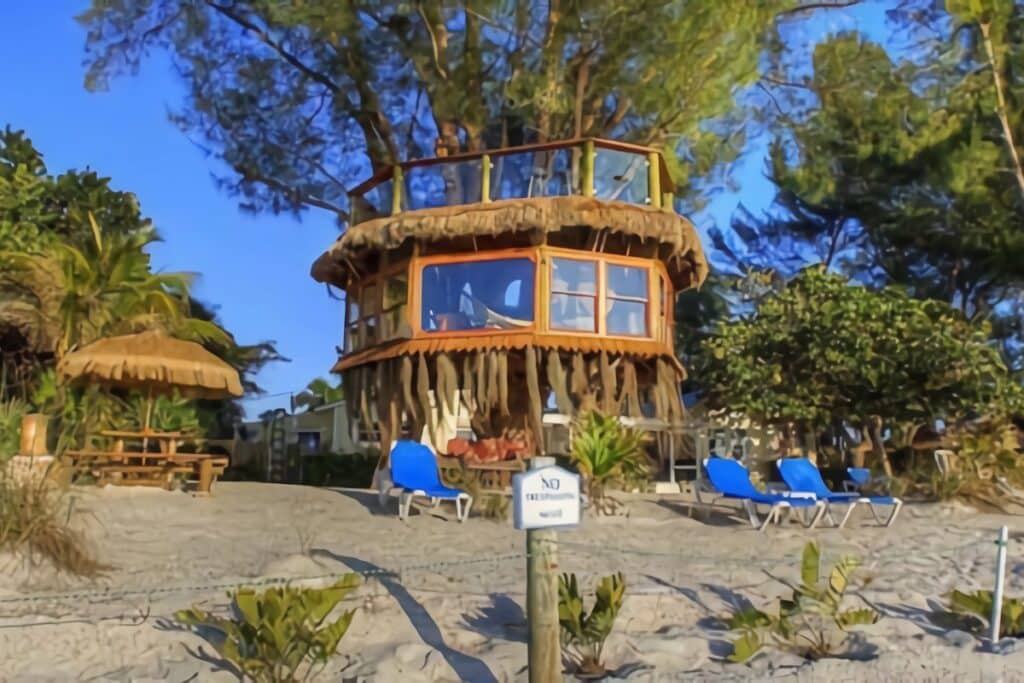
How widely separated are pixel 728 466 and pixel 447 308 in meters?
6.40

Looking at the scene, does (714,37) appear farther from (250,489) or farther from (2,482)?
(2,482)

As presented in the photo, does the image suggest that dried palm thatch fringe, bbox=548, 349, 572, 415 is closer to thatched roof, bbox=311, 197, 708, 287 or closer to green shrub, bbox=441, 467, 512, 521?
thatched roof, bbox=311, 197, 708, 287

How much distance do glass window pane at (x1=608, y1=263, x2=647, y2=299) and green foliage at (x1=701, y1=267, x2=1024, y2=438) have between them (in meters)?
3.40

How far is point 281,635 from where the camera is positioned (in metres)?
5.16

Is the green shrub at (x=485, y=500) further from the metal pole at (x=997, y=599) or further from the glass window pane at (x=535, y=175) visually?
the metal pole at (x=997, y=599)

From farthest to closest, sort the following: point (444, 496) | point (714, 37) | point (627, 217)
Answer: point (714, 37) → point (627, 217) → point (444, 496)

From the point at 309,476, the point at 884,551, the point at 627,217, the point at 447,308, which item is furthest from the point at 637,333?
the point at 309,476

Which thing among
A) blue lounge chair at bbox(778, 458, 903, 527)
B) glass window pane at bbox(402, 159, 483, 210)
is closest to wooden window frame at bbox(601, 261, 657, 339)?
glass window pane at bbox(402, 159, 483, 210)

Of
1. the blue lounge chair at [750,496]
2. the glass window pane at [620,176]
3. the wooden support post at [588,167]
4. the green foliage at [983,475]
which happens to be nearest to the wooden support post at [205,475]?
the blue lounge chair at [750,496]

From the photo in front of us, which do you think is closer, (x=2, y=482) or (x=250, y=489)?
(x=2, y=482)

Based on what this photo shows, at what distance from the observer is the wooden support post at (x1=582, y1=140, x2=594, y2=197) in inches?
613

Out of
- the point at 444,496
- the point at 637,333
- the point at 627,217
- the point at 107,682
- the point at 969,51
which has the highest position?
the point at 969,51

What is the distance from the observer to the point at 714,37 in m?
16.8

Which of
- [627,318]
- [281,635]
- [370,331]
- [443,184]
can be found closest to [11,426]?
[281,635]
